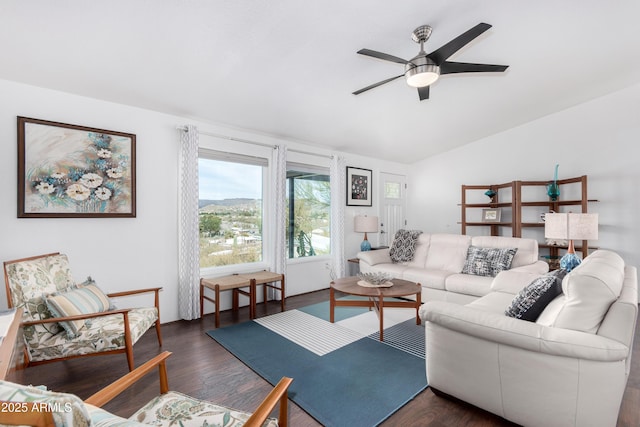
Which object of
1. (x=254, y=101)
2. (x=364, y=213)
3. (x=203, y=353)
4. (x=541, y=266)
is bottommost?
(x=203, y=353)

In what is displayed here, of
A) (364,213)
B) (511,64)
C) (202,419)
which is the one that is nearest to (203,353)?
(202,419)

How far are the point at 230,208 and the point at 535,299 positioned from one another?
3369 mm

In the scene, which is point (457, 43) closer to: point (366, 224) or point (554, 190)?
point (366, 224)

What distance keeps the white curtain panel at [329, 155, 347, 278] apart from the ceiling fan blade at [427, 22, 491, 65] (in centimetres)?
283

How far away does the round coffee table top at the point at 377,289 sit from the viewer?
A: 3098mm

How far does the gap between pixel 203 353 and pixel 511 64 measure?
419 centimetres

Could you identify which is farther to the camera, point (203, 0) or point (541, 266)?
point (541, 266)

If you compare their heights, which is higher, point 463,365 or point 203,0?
point 203,0

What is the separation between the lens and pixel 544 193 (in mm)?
5062

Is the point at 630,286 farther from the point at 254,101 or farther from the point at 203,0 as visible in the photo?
the point at 254,101

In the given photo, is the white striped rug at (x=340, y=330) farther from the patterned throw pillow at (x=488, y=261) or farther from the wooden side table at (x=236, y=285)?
the patterned throw pillow at (x=488, y=261)

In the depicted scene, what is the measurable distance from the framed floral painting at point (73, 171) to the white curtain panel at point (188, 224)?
0.49 meters

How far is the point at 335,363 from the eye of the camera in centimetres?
249

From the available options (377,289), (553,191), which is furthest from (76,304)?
(553,191)
